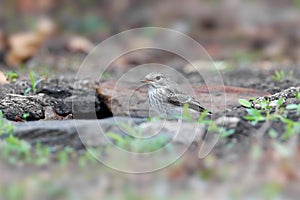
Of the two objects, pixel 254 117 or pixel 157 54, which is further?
pixel 157 54

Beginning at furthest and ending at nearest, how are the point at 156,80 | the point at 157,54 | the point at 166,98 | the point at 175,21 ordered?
the point at 175,21 < the point at 157,54 < the point at 156,80 < the point at 166,98

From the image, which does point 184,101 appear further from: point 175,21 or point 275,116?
point 175,21

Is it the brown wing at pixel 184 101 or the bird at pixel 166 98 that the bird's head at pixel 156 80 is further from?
the brown wing at pixel 184 101

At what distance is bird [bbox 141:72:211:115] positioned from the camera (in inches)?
236

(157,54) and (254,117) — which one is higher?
(157,54)

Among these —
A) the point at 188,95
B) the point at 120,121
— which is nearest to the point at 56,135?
the point at 120,121

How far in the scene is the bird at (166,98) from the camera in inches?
236

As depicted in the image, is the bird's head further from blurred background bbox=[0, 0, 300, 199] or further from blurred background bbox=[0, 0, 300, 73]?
blurred background bbox=[0, 0, 300, 73]

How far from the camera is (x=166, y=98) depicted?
6.17 metres

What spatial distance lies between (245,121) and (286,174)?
37.7 inches

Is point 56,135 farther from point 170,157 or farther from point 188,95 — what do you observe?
point 188,95

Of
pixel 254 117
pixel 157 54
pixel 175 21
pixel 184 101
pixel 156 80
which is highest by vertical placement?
pixel 175 21

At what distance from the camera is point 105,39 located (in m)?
13.6

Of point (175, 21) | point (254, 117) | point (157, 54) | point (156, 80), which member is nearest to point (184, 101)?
point (156, 80)
